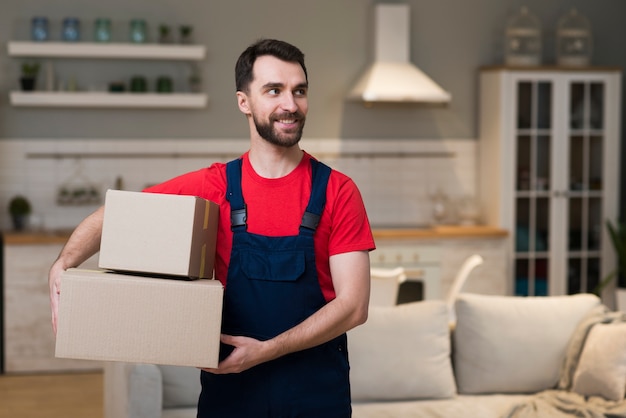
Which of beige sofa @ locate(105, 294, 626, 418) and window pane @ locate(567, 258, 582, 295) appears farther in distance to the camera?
window pane @ locate(567, 258, 582, 295)

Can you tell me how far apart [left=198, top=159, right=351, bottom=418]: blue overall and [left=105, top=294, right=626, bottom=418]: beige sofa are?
1.64 metres

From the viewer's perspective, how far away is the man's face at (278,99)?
2125 mm

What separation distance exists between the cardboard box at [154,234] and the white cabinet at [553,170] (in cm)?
513

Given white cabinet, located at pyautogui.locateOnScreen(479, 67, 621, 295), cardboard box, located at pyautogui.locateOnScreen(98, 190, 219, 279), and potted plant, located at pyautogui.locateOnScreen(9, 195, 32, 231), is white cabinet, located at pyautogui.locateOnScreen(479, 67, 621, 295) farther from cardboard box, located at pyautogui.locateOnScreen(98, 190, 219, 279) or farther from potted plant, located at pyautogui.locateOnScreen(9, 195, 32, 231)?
cardboard box, located at pyautogui.locateOnScreen(98, 190, 219, 279)

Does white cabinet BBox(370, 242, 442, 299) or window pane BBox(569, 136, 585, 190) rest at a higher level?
window pane BBox(569, 136, 585, 190)

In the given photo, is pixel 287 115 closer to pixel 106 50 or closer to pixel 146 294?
pixel 146 294

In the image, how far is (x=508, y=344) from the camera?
421 cm

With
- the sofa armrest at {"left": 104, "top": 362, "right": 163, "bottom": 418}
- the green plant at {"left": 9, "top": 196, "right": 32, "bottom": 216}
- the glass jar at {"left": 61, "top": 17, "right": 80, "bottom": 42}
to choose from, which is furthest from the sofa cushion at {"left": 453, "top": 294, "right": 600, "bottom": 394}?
the glass jar at {"left": 61, "top": 17, "right": 80, "bottom": 42}

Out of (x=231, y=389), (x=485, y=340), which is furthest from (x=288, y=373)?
(x=485, y=340)

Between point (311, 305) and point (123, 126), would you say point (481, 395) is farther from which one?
point (123, 126)

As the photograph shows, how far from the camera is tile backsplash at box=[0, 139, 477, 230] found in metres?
6.68

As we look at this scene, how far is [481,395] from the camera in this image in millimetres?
4195

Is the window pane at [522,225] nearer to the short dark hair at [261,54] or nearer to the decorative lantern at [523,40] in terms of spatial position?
the decorative lantern at [523,40]

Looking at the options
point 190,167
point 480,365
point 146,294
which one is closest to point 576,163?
point 190,167
